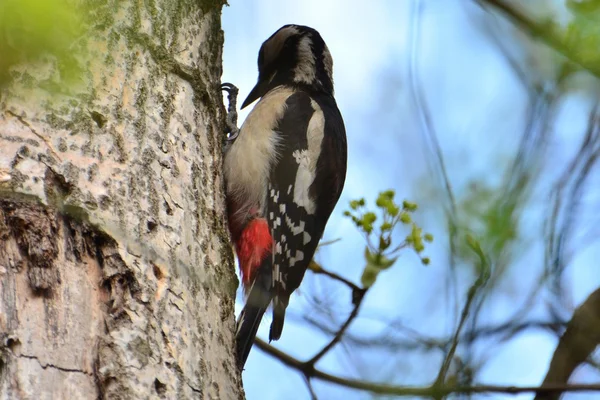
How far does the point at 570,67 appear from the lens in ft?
5.59

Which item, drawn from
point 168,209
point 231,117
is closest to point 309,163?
point 231,117

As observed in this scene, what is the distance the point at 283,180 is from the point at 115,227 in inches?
53.0

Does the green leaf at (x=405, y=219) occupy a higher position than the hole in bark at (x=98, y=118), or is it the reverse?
the green leaf at (x=405, y=219)

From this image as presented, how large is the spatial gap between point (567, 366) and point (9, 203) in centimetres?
140

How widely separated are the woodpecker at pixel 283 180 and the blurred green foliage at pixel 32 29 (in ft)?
3.98

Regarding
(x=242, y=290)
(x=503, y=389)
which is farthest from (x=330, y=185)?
(x=503, y=389)

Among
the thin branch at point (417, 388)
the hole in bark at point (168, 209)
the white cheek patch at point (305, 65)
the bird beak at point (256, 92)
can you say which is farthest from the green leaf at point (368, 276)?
the bird beak at point (256, 92)

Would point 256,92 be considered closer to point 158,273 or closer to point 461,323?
point 158,273

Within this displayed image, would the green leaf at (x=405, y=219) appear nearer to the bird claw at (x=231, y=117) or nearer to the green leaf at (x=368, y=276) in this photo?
the green leaf at (x=368, y=276)

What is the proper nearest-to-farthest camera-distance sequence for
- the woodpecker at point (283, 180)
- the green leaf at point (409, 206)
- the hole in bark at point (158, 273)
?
the hole in bark at point (158, 273) < the green leaf at point (409, 206) < the woodpecker at point (283, 180)

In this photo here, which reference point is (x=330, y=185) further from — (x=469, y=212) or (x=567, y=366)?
(x=469, y=212)

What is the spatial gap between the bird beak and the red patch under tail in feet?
3.18

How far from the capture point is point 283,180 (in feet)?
10.3

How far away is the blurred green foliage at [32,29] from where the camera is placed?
131cm
